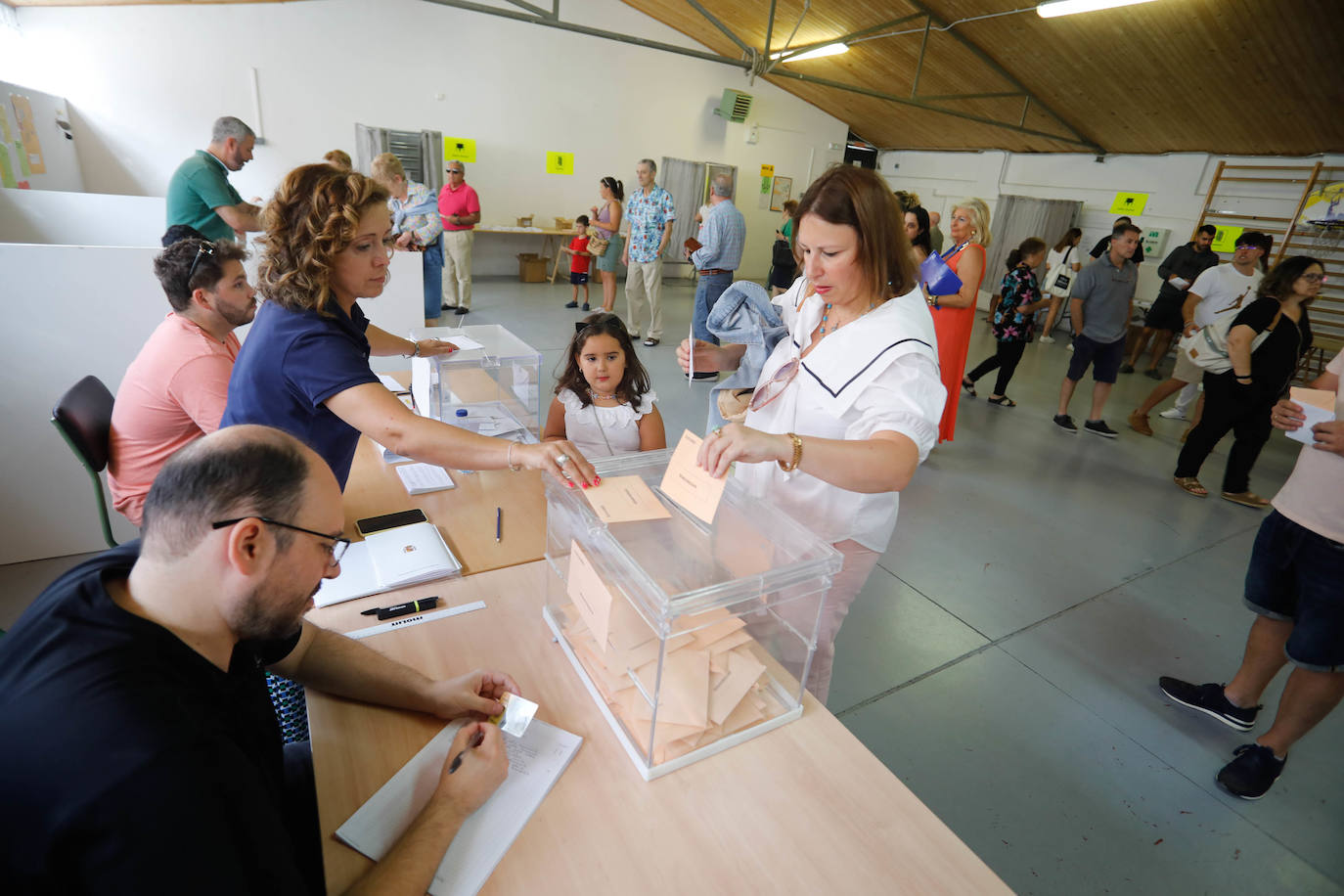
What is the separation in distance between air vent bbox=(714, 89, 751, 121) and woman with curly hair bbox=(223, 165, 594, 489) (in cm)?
976

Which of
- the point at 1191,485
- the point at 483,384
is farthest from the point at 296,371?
the point at 1191,485

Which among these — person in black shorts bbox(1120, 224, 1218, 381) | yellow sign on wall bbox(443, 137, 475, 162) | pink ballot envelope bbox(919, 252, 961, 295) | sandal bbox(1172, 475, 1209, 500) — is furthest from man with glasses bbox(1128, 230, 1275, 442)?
yellow sign on wall bbox(443, 137, 475, 162)

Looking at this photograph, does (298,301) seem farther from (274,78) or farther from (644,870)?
(274,78)

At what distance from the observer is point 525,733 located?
3.46ft

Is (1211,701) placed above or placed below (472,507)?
below

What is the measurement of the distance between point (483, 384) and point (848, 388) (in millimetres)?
1654

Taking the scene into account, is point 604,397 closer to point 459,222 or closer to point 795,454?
point 795,454

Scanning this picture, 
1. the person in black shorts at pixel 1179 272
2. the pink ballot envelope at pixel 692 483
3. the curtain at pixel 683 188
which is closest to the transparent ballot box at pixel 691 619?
the pink ballot envelope at pixel 692 483

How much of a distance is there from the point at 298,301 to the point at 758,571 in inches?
41.1

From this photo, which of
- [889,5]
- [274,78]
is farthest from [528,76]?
[889,5]

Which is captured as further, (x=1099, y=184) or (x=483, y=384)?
(x=1099, y=184)

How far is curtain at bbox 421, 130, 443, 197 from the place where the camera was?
8031 millimetres

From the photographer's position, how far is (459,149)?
27.4ft

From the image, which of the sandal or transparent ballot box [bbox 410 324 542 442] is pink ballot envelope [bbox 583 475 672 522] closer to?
transparent ballot box [bbox 410 324 542 442]
